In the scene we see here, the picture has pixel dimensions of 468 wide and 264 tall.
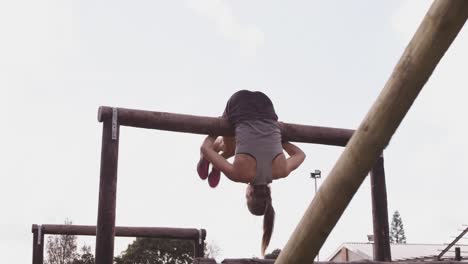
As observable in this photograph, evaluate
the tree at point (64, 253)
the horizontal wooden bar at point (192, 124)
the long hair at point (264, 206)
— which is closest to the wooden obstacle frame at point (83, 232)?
the long hair at point (264, 206)

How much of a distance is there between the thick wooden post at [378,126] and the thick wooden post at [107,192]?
2734 millimetres

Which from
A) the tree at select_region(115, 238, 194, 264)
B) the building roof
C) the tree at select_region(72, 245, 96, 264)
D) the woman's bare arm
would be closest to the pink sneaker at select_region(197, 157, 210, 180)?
the woman's bare arm

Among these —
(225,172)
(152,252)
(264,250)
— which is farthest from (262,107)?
(152,252)

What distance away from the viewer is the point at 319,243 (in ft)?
4.81

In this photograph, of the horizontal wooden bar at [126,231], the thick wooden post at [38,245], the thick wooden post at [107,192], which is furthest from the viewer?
the horizontal wooden bar at [126,231]

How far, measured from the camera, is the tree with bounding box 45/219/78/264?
21044mm

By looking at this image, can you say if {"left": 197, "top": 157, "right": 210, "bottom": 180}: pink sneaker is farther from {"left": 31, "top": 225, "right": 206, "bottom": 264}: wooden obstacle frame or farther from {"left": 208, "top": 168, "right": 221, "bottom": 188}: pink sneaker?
{"left": 31, "top": 225, "right": 206, "bottom": 264}: wooden obstacle frame

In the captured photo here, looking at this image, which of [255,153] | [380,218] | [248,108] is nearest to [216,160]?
[255,153]

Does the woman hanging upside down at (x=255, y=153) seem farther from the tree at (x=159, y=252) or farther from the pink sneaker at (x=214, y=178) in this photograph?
the tree at (x=159, y=252)

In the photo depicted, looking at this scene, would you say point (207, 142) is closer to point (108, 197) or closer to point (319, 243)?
point (108, 197)

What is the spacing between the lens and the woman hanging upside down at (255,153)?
488 centimetres

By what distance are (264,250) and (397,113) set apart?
3.69m

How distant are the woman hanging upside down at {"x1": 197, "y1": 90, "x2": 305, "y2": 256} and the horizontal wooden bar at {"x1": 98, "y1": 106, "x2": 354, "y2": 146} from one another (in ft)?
0.36

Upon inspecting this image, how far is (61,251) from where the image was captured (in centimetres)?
2200
